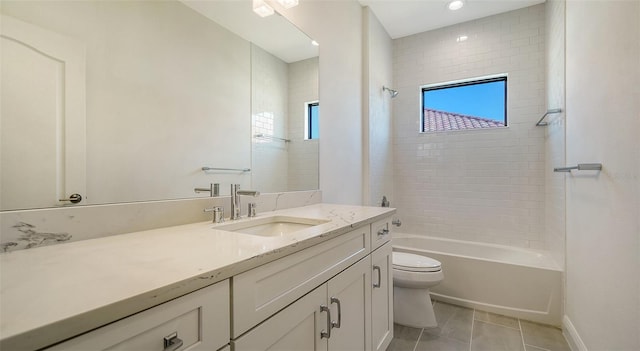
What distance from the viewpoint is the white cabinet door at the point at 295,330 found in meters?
0.69

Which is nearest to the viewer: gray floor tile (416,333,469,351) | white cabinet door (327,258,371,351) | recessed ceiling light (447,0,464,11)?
white cabinet door (327,258,371,351)

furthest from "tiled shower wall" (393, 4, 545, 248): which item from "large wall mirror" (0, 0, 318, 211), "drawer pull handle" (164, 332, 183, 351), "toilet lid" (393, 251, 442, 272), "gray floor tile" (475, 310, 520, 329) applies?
"drawer pull handle" (164, 332, 183, 351)

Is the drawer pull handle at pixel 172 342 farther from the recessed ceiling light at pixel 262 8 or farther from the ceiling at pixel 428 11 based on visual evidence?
the ceiling at pixel 428 11

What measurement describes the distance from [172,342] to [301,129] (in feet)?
4.96

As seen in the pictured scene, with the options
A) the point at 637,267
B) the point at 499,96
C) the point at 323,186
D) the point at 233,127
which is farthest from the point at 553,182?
the point at 233,127

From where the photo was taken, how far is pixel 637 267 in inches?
40.6

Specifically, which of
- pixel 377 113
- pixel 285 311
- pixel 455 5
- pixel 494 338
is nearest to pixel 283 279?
pixel 285 311

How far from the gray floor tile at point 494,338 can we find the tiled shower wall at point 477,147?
1046mm

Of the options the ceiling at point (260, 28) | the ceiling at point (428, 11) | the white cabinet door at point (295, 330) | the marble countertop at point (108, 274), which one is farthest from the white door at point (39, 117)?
the ceiling at point (428, 11)

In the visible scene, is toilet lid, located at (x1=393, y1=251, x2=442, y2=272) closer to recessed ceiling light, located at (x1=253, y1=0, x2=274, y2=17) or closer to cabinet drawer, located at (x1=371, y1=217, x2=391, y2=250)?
cabinet drawer, located at (x1=371, y1=217, x2=391, y2=250)

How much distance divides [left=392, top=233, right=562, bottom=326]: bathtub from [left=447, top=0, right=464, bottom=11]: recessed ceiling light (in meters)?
2.30

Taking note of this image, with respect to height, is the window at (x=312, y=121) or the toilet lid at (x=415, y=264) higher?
the window at (x=312, y=121)

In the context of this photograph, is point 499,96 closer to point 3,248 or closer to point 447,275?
point 447,275

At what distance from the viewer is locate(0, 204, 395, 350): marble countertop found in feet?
1.27
